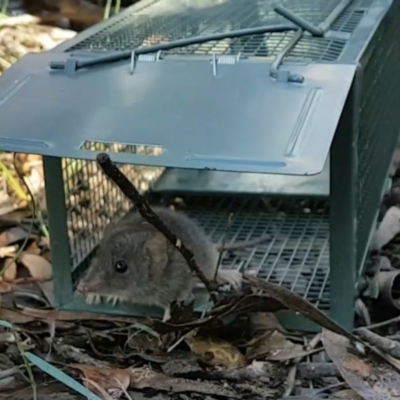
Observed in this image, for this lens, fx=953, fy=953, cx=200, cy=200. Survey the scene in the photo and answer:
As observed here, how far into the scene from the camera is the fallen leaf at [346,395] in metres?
2.00

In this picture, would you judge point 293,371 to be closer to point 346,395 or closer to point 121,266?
point 346,395

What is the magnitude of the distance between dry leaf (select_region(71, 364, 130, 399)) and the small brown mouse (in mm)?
390

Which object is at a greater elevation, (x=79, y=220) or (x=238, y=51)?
(x=238, y=51)

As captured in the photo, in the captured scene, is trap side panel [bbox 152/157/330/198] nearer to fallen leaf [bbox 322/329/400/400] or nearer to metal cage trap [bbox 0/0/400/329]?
metal cage trap [bbox 0/0/400/329]

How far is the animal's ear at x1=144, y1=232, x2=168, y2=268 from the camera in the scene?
8.14 feet

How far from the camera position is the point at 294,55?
2195mm

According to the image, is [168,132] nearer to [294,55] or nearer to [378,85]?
[294,55]

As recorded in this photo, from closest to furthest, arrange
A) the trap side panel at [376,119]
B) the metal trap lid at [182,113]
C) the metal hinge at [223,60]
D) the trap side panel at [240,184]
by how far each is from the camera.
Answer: the metal trap lid at [182,113], the metal hinge at [223,60], the trap side panel at [376,119], the trap side panel at [240,184]

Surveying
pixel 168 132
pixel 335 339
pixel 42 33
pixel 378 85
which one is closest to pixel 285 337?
pixel 335 339

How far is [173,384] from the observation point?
2.05 meters

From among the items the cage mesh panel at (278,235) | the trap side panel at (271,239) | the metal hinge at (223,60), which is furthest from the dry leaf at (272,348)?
the metal hinge at (223,60)

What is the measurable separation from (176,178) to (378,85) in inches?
37.6

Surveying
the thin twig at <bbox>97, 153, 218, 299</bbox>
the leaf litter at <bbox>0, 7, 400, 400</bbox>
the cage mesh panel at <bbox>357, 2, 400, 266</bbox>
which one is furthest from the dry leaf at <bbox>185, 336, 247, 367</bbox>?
the cage mesh panel at <bbox>357, 2, 400, 266</bbox>

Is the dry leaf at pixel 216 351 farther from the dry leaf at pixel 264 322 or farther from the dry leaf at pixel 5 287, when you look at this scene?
the dry leaf at pixel 5 287
